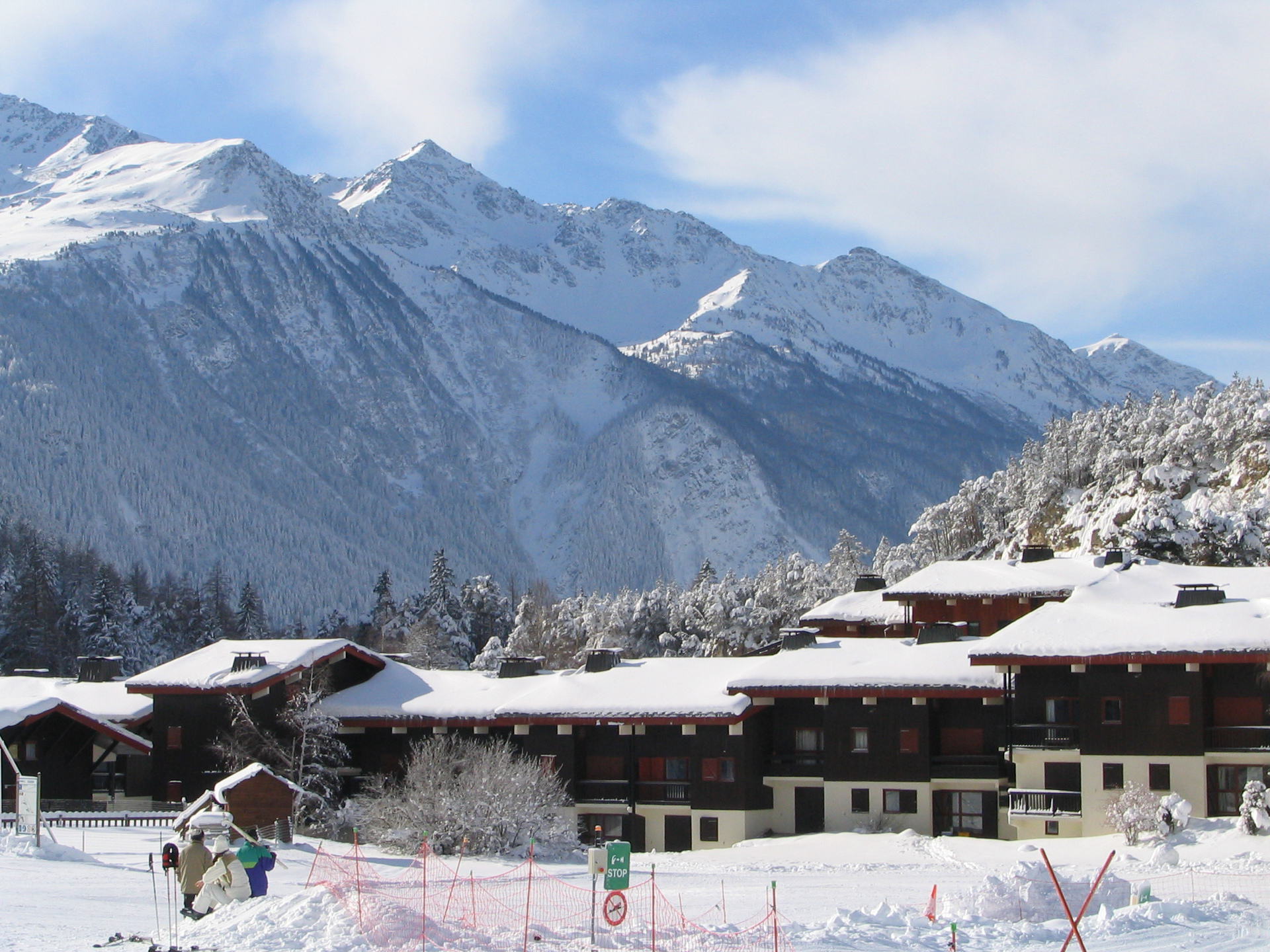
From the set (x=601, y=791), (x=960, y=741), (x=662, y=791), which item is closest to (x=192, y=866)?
(x=601, y=791)

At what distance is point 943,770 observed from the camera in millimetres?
47500

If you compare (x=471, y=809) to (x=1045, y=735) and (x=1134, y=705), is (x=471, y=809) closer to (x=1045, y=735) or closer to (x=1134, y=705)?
(x=1045, y=735)

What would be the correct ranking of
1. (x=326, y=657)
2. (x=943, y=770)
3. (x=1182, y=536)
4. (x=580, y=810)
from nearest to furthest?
(x=943, y=770)
(x=580, y=810)
(x=326, y=657)
(x=1182, y=536)

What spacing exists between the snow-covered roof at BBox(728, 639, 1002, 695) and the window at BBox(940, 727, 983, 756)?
6.72ft

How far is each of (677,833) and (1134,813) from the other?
1593 cm

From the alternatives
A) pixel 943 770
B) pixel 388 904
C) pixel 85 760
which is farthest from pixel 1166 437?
pixel 388 904

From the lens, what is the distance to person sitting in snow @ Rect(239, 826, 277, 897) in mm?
24844

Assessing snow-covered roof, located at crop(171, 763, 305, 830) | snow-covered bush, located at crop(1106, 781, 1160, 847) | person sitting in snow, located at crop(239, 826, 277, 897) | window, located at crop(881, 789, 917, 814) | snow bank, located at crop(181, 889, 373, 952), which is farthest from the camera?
window, located at crop(881, 789, 917, 814)

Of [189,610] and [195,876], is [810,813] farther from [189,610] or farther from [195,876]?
[189,610]

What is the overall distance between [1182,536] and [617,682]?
36.7 m

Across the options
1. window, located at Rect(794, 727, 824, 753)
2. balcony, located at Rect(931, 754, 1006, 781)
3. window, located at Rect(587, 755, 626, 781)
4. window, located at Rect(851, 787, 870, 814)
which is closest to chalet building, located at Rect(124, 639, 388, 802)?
window, located at Rect(587, 755, 626, 781)

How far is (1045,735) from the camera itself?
4594cm

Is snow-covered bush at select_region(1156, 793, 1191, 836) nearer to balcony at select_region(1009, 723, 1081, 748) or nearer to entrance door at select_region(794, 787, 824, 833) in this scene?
balcony at select_region(1009, 723, 1081, 748)

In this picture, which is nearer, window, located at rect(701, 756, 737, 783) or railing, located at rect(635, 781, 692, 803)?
window, located at rect(701, 756, 737, 783)
